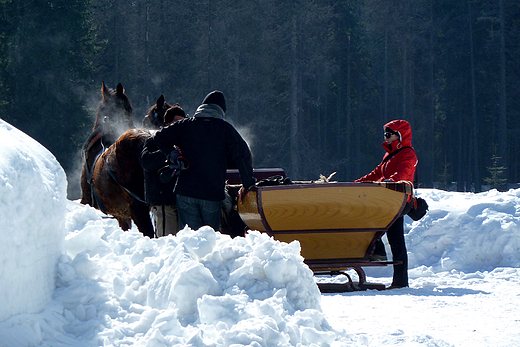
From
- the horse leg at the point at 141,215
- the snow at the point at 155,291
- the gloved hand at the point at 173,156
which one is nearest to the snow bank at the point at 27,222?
the snow at the point at 155,291

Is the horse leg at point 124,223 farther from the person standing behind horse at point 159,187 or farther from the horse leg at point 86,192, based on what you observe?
the person standing behind horse at point 159,187

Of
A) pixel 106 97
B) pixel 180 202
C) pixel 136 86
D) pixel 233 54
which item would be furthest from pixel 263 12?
pixel 180 202

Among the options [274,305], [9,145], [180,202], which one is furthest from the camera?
[180,202]

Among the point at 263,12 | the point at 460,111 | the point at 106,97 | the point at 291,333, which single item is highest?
the point at 263,12

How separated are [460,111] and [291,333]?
3717 centimetres

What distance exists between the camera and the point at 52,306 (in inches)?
128

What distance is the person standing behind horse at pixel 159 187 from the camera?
583cm

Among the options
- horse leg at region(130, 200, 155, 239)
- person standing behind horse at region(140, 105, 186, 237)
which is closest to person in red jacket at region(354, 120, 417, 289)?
person standing behind horse at region(140, 105, 186, 237)

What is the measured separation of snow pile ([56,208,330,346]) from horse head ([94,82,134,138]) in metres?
3.85

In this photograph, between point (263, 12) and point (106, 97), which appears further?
point (263, 12)

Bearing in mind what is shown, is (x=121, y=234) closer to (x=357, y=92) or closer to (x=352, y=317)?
(x=352, y=317)

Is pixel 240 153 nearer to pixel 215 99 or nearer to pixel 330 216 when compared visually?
pixel 215 99

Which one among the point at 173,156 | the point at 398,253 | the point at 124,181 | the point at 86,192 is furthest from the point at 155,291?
the point at 86,192

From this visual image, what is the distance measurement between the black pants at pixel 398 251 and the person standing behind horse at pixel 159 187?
7.35ft
